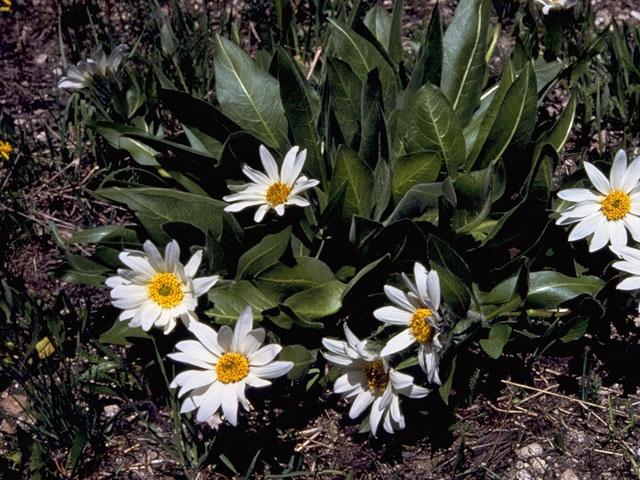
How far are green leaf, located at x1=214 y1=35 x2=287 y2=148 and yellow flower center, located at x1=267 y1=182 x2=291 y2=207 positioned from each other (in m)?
0.30

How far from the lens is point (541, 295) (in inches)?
81.1

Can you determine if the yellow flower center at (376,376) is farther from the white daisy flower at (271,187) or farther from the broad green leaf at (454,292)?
the white daisy flower at (271,187)

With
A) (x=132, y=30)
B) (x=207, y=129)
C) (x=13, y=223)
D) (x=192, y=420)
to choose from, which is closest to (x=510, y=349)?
(x=192, y=420)

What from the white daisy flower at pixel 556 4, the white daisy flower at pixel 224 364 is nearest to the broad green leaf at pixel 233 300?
the white daisy flower at pixel 224 364

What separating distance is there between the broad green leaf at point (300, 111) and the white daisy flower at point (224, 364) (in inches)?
26.1

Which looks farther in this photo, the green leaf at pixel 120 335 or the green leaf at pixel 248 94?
the green leaf at pixel 248 94

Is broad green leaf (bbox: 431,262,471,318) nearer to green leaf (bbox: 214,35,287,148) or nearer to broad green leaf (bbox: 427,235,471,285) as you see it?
broad green leaf (bbox: 427,235,471,285)

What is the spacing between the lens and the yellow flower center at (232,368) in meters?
1.87

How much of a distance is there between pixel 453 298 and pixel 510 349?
47cm

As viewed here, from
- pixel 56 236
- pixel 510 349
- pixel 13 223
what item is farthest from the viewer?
pixel 13 223

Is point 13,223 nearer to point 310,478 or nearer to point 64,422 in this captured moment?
point 64,422

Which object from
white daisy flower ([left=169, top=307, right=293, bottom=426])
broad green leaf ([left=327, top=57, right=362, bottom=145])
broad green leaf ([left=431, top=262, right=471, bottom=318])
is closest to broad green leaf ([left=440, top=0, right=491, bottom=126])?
broad green leaf ([left=327, top=57, right=362, bottom=145])

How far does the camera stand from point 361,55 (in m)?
2.35

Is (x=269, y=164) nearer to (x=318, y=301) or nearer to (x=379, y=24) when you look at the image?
(x=318, y=301)
